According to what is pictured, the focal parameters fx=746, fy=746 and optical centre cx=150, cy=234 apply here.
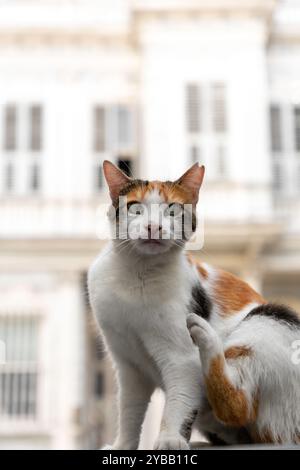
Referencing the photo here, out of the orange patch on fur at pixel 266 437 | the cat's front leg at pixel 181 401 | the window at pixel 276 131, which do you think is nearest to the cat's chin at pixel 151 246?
the cat's front leg at pixel 181 401

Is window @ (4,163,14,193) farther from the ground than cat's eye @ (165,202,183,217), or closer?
farther from the ground

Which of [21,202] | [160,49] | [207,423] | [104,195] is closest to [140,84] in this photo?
[160,49]

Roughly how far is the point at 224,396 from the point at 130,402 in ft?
0.64

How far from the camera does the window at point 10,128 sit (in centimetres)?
614

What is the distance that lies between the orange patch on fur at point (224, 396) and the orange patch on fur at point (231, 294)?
5.9 inches

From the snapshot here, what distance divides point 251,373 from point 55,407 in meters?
4.89

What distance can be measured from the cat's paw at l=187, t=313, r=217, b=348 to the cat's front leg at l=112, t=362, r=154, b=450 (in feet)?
0.53

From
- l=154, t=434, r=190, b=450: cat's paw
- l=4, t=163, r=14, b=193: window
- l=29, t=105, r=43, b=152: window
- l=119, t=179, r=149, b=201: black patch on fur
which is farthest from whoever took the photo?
l=29, t=105, r=43, b=152: window

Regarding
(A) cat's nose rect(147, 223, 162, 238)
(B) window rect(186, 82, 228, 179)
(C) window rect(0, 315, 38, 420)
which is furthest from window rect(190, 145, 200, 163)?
(A) cat's nose rect(147, 223, 162, 238)

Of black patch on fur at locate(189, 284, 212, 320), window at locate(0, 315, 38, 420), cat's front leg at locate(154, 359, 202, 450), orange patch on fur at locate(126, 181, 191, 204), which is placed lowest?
window at locate(0, 315, 38, 420)

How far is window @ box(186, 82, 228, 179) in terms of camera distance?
6.02 m

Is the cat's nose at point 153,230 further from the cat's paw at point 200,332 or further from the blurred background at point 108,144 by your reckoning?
the blurred background at point 108,144

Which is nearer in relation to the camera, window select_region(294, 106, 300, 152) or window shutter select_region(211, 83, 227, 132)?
window shutter select_region(211, 83, 227, 132)

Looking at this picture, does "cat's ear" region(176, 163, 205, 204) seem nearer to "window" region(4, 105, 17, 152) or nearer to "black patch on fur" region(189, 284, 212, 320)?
"black patch on fur" region(189, 284, 212, 320)
